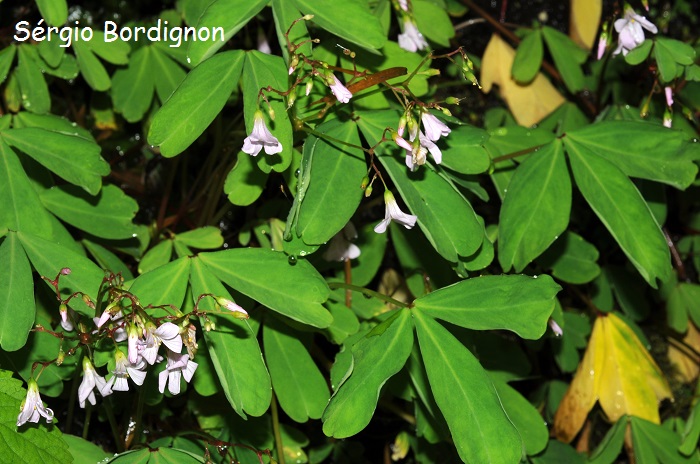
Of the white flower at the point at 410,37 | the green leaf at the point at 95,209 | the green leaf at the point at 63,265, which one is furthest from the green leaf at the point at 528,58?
the green leaf at the point at 63,265

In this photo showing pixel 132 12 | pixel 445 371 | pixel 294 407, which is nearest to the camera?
pixel 445 371

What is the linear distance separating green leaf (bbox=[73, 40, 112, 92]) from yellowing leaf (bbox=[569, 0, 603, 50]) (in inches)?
58.9

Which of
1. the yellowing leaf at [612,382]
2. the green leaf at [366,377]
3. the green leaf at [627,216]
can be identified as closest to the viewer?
the green leaf at [366,377]

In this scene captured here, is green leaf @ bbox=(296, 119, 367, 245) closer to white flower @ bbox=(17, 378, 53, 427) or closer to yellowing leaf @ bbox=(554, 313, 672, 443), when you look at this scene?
white flower @ bbox=(17, 378, 53, 427)

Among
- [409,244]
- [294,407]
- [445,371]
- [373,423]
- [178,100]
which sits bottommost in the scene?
[373,423]

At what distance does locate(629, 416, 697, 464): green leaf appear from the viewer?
6.55ft

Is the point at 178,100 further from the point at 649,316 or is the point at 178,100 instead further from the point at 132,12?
the point at 649,316

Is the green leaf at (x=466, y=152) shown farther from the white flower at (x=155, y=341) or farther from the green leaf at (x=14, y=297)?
the green leaf at (x=14, y=297)

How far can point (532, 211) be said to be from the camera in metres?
1.69

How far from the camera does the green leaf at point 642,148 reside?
1.71 m

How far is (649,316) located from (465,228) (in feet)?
3.99

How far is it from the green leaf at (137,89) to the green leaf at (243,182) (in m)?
0.59

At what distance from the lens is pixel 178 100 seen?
1.47 meters

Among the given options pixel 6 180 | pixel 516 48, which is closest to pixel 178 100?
pixel 6 180
